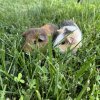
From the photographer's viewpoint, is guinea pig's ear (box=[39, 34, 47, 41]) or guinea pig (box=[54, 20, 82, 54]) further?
guinea pig's ear (box=[39, 34, 47, 41])

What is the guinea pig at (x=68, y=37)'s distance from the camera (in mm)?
2596

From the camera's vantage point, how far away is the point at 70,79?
2221 mm

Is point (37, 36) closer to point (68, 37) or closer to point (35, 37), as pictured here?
point (35, 37)

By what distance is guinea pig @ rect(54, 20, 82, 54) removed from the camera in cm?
260

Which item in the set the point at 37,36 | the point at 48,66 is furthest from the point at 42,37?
the point at 48,66

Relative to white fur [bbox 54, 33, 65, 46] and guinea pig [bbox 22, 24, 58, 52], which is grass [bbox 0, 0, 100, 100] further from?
white fur [bbox 54, 33, 65, 46]

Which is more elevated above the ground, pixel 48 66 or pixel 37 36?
pixel 37 36

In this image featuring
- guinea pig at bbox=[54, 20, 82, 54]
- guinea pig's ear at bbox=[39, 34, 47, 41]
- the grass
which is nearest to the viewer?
the grass

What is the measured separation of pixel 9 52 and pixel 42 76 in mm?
397

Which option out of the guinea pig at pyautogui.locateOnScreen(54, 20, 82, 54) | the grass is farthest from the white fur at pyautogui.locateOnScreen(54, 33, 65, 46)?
the grass

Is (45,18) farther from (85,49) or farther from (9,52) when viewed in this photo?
(9,52)

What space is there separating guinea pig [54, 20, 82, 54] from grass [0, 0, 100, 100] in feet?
0.23

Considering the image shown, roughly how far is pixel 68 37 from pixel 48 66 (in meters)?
0.56

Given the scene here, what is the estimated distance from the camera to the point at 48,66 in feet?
7.45
